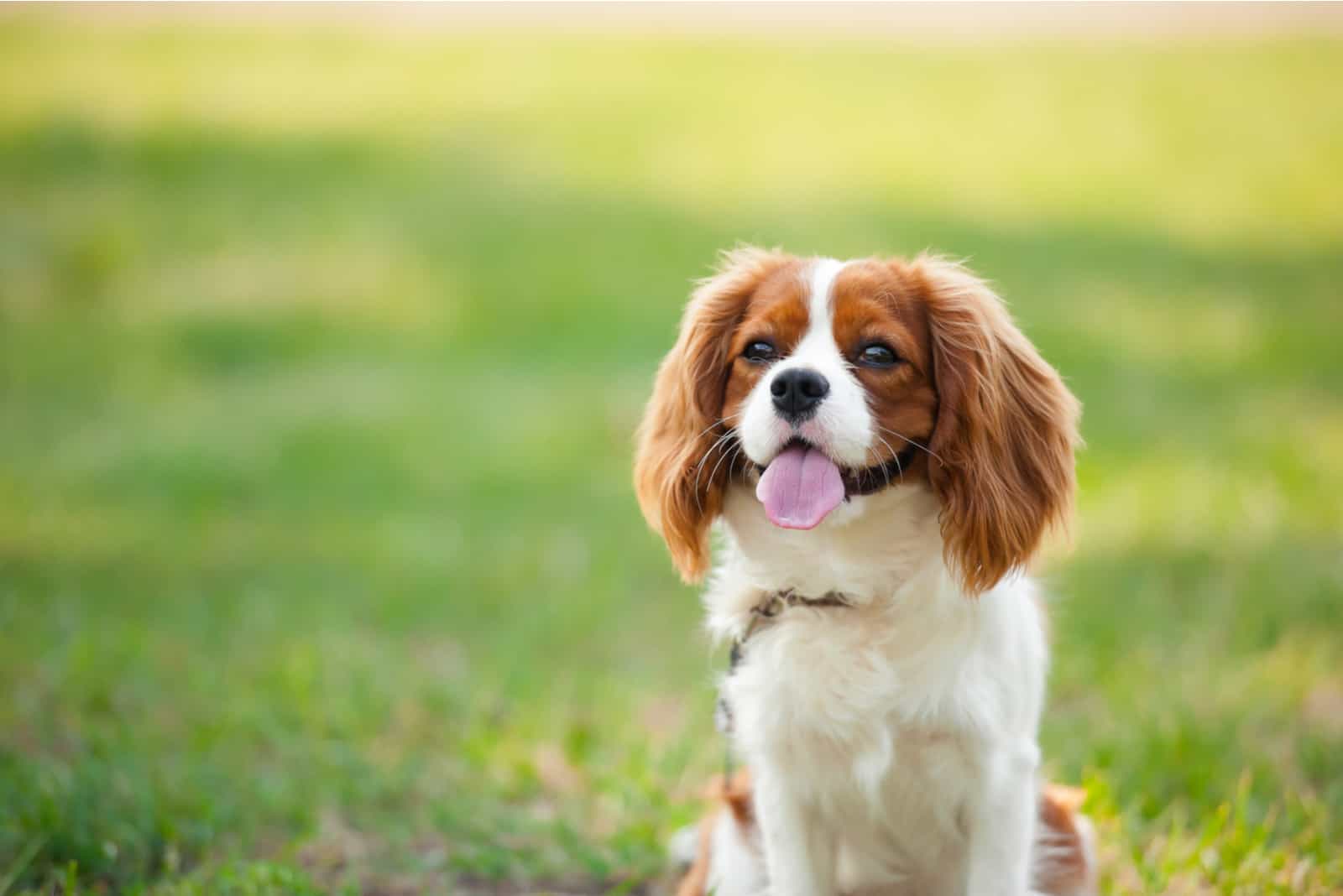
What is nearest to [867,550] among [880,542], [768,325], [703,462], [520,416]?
[880,542]

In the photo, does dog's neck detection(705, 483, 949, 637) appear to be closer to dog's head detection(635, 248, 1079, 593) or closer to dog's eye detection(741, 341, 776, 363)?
dog's head detection(635, 248, 1079, 593)

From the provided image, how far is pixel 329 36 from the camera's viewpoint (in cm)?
1535

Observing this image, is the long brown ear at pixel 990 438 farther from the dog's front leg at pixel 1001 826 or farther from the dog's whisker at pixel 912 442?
the dog's front leg at pixel 1001 826

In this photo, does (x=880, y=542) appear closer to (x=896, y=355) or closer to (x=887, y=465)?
(x=887, y=465)

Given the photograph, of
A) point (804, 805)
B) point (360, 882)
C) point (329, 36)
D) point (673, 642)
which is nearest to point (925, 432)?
point (804, 805)

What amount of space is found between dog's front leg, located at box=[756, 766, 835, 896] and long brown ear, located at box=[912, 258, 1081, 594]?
2.17 feet

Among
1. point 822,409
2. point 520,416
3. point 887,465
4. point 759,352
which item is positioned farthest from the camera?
point 520,416

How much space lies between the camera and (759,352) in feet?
9.63

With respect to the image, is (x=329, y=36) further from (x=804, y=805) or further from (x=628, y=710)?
(x=804, y=805)

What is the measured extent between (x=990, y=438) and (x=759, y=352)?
0.56 m

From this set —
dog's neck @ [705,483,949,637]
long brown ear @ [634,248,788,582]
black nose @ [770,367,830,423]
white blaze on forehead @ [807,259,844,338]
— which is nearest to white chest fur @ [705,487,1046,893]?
dog's neck @ [705,483,949,637]

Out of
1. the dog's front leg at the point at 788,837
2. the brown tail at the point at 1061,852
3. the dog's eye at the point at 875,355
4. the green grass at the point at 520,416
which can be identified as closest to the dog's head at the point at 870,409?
the dog's eye at the point at 875,355

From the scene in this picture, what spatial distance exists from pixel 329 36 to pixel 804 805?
14407 millimetres

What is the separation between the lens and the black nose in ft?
8.77
